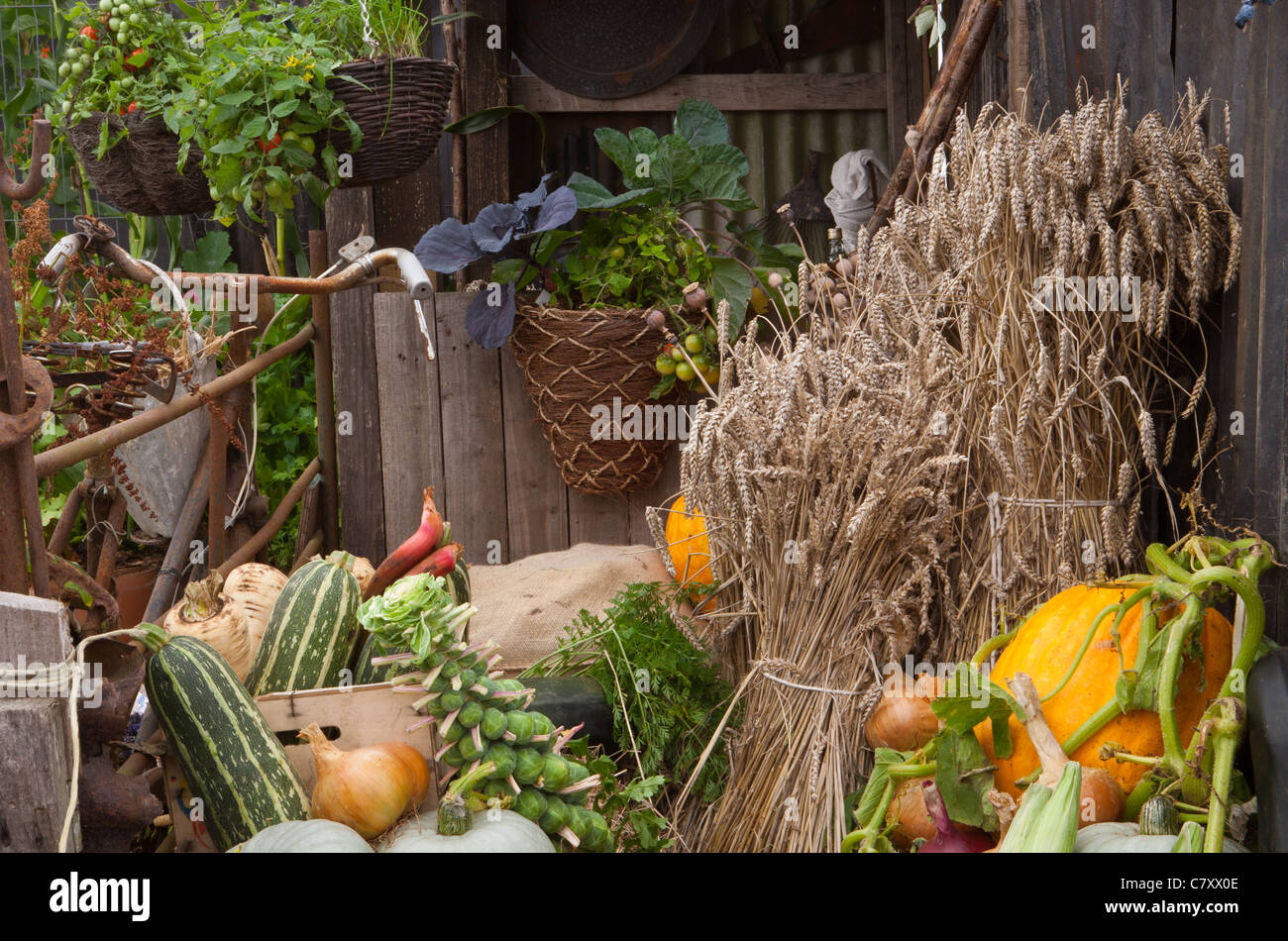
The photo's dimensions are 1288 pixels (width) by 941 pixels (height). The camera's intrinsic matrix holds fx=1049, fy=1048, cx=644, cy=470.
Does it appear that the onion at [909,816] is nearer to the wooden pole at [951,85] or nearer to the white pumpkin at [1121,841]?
the white pumpkin at [1121,841]

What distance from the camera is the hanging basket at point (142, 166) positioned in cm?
300

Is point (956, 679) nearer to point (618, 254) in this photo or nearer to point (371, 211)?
point (618, 254)

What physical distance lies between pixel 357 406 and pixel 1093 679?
2638mm

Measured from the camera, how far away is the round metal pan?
404 cm

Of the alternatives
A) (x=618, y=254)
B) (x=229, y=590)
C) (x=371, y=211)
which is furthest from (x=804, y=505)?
(x=371, y=211)

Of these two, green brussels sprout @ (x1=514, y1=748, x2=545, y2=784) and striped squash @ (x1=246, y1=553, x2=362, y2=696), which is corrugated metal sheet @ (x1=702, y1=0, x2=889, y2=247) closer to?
striped squash @ (x1=246, y1=553, x2=362, y2=696)

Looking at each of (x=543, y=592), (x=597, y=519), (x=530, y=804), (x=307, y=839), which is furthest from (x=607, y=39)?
(x=307, y=839)

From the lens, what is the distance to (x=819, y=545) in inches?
73.7

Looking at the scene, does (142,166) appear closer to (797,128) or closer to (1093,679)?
(797,128)

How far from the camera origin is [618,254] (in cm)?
326

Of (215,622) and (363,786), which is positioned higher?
(215,622)

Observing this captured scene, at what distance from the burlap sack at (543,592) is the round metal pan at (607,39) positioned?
1987 millimetres

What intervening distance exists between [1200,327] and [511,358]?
213cm
